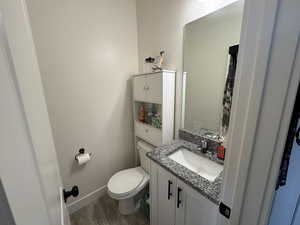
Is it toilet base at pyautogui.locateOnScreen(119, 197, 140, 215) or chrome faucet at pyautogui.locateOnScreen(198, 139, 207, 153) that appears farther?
toilet base at pyautogui.locateOnScreen(119, 197, 140, 215)

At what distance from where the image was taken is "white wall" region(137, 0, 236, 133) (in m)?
1.21

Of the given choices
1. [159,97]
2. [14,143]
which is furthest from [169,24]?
[14,143]

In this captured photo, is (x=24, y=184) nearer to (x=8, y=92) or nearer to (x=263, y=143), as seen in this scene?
(x=8, y=92)

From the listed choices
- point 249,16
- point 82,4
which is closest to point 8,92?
point 249,16

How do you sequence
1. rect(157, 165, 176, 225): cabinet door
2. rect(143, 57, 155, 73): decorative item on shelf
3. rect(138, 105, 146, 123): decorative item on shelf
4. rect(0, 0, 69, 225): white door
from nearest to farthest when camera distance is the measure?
rect(0, 0, 69, 225): white door, rect(157, 165, 176, 225): cabinet door, rect(143, 57, 155, 73): decorative item on shelf, rect(138, 105, 146, 123): decorative item on shelf

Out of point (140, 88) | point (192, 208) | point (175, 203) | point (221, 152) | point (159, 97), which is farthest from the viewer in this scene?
point (140, 88)

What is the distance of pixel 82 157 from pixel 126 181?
22.5 inches

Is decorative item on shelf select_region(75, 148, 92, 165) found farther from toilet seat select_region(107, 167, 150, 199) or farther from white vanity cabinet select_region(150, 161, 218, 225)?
white vanity cabinet select_region(150, 161, 218, 225)

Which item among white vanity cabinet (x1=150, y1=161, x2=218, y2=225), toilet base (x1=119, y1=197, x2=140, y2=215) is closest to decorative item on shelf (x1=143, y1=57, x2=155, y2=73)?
white vanity cabinet (x1=150, y1=161, x2=218, y2=225)

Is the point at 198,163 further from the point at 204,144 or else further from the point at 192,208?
the point at 192,208

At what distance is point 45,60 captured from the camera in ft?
4.24

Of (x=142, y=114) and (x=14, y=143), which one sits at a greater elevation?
(x=14, y=143)

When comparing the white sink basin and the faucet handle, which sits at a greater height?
the faucet handle

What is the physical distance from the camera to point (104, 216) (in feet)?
5.26
